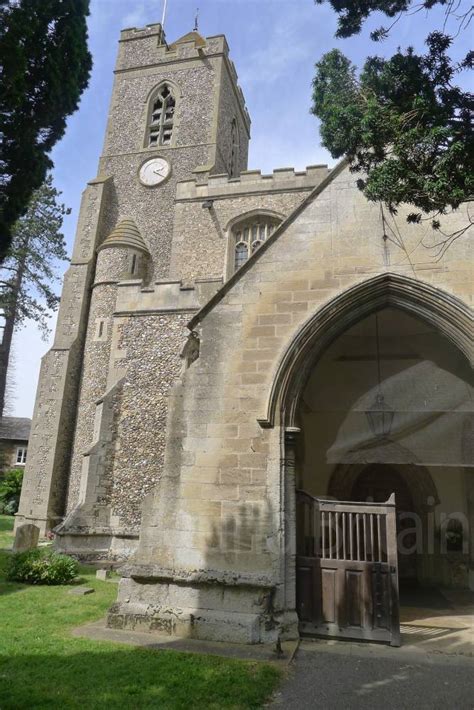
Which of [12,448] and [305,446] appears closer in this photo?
[305,446]

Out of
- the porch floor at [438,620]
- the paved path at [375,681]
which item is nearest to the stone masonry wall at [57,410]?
the porch floor at [438,620]

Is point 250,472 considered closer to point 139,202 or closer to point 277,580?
point 277,580

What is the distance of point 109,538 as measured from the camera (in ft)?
39.4

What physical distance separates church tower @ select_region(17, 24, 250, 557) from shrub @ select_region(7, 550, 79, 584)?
227 cm

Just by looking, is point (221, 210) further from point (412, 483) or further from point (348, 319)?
point (348, 319)

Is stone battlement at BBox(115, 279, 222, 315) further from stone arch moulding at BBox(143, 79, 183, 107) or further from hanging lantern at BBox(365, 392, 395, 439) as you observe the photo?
stone arch moulding at BBox(143, 79, 183, 107)

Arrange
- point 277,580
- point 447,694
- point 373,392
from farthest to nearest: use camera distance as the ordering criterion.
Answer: point 373,392
point 277,580
point 447,694

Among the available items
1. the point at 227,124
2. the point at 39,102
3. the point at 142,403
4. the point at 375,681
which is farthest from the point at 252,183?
the point at 375,681

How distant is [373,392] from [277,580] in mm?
3138

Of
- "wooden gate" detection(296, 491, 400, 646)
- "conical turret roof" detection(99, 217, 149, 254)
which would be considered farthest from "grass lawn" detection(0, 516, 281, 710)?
"conical turret roof" detection(99, 217, 149, 254)

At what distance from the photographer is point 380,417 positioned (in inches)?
292

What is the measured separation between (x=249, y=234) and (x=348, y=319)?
37.4 ft

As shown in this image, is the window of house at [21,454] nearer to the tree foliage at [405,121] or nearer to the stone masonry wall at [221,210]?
the stone masonry wall at [221,210]

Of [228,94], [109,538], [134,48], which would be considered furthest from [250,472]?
[134,48]
